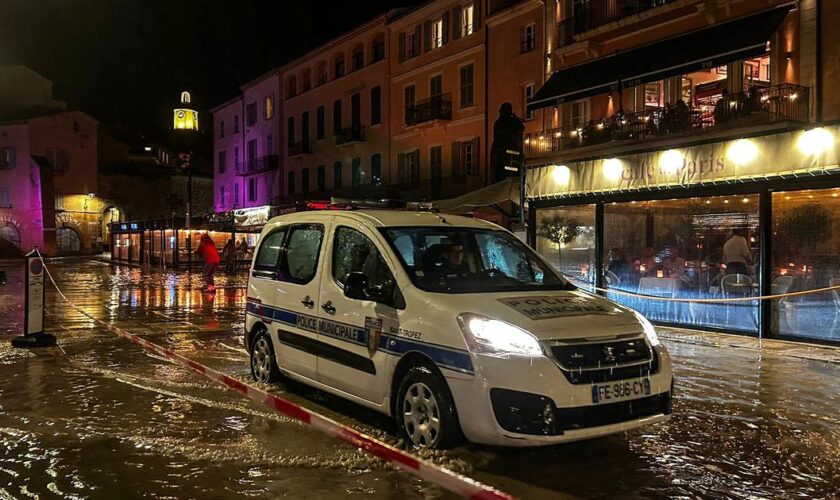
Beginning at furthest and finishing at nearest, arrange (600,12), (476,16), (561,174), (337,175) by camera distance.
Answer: (337,175)
(476,16)
(600,12)
(561,174)

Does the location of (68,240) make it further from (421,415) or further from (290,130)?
(421,415)

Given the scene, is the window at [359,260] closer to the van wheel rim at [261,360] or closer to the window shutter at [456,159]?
the van wheel rim at [261,360]

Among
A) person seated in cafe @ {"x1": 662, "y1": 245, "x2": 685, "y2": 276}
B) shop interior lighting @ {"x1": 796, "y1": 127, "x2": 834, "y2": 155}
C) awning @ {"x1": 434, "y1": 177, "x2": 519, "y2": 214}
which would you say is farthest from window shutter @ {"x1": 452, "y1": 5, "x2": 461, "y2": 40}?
shop interior lighting @ {"x1": 796, "y1": 127, "x2": 834, "y2": 155}

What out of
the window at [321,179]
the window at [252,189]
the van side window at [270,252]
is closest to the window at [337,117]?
the window at [321,179]

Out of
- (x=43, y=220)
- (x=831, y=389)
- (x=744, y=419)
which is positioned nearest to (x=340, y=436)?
(x=744, y=419)

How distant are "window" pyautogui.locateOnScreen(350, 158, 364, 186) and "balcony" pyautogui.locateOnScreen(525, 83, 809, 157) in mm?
19415

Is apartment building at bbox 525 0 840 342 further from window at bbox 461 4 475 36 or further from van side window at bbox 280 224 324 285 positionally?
window at bbox 461 4 475 36

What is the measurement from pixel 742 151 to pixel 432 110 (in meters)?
19.7

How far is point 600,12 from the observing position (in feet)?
62.1

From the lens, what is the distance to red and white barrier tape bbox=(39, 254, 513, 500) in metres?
4.41

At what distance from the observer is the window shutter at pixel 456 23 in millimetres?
29531

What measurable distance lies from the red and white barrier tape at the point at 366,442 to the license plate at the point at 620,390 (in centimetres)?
101

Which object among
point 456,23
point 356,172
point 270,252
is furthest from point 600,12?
point 356,172

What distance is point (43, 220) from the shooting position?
Answer: 53.1m
